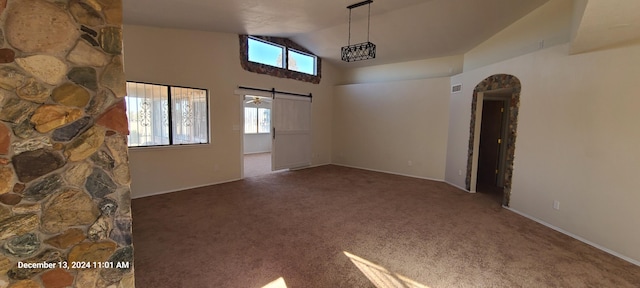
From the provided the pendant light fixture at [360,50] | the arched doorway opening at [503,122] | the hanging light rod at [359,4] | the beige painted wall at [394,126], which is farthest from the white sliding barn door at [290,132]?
the arched doorway opening at [503,122]

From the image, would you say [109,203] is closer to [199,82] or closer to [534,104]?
[199,82]

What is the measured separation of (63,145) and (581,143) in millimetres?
4871

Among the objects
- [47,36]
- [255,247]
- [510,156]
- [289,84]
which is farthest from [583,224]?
[289,84]

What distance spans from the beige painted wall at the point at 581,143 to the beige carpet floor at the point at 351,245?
0.31 metres

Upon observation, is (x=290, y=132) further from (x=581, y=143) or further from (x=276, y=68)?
(x=581, y=143)

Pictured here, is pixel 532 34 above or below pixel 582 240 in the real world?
above

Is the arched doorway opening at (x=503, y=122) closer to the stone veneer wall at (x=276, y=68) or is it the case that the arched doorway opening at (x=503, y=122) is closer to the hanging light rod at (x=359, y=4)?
the hanging light rod at (x=359, y=4)

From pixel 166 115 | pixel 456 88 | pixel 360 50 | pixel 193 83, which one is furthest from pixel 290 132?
pixel 456 88

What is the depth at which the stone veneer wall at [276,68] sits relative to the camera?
5.52 metres

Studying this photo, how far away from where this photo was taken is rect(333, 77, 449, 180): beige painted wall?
6.05m

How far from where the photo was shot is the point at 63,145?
1429 millimetres

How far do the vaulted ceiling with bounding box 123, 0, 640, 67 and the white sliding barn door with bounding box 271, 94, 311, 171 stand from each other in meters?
1.73

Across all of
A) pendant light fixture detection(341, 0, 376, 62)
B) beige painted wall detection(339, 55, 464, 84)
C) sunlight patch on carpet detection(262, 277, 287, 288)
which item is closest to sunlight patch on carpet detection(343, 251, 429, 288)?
sunlight patch on carpet detection(262, 277, 287, 288)

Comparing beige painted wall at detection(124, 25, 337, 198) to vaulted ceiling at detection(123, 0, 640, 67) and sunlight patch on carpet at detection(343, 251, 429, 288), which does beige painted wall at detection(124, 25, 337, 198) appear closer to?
vaulted ceiling at detection(123, 0, 640, 67)
